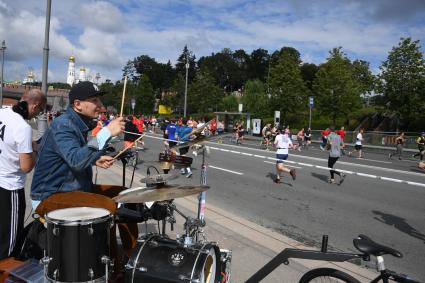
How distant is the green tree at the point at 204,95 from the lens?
72.5m

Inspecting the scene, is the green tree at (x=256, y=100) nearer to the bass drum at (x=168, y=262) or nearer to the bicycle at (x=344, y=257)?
the bicycle at (x=344, y=257)

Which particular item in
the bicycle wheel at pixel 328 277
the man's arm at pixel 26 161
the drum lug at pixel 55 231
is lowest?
the bicycle wheel at pixel 328 277

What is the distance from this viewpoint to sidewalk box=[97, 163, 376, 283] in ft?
14.6

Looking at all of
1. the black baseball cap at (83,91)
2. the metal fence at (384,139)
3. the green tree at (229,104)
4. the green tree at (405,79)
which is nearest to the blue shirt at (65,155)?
the black baseball cap at (83,91)

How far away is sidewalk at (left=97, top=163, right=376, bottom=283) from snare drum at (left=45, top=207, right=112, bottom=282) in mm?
1860

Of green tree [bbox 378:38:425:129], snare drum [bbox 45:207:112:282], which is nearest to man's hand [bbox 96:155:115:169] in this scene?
snare drum [bbox 45:207:112:282]

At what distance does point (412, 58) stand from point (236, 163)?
24.9m

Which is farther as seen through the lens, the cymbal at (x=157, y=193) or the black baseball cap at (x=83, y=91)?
the black baseball cap at (x=83, y=91)

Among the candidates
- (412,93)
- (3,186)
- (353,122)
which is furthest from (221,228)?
(353,122)

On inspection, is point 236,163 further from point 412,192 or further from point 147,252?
point 147,252

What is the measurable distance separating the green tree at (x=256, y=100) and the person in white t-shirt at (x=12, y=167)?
5090 cm

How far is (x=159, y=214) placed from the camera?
3.60 meters

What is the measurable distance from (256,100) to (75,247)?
58296 millimetres

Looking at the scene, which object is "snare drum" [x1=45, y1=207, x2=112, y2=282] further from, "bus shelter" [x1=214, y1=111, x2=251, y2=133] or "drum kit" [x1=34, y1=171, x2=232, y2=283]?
"bus shelter" [x1=214, y1=111, x2=251, y2=133]
